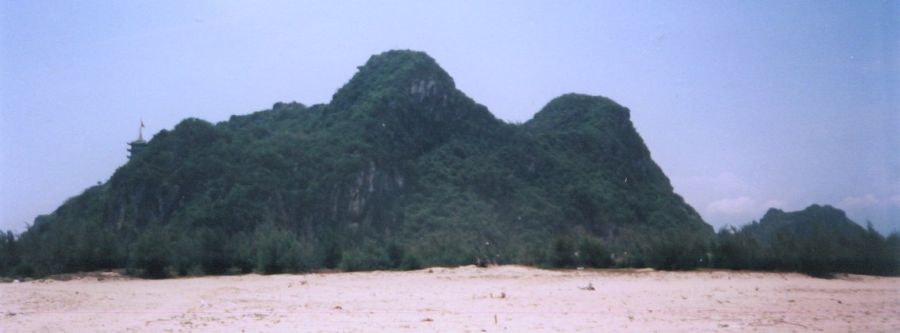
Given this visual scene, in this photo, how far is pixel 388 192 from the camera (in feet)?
164

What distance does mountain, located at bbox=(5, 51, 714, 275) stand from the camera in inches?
940

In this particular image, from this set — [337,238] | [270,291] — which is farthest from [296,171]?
[270,291]

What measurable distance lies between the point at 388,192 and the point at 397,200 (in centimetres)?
87

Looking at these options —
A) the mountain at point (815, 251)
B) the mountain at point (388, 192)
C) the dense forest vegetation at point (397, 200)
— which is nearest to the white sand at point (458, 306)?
the mountain at point (815, 251)

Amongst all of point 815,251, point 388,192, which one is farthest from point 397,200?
point 815,251

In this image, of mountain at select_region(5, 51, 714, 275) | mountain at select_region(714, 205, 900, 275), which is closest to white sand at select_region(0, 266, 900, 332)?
mountain at select_region(714, 205, 900, 275)

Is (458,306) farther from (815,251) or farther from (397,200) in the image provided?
(397,200)

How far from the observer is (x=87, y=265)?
2208 cm

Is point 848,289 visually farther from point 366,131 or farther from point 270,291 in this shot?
point 366,131

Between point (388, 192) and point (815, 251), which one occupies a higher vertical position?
point (388, 192)

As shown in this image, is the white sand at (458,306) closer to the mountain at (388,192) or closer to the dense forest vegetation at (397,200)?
the dense forest vegetation at (397,200)

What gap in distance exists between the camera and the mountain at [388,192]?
23.9 m

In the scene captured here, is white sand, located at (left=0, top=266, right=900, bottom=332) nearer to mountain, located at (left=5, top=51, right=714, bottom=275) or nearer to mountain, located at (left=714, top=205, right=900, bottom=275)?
mountain, located at (left=714, top=205, right=900, bottom=275)

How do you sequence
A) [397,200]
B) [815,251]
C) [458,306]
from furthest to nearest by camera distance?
[397,200], [815,251], [458,306]
